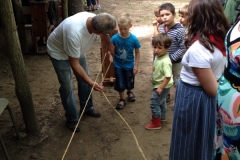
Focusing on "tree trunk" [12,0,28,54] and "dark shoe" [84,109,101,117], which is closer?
"dark shoe" [84,109,101,117]

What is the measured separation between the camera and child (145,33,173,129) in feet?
11.0

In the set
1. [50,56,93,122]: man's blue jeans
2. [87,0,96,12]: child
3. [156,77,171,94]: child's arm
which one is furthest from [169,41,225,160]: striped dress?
[87,0,96,12]: child

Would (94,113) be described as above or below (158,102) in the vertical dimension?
below

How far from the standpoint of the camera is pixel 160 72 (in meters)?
3.50

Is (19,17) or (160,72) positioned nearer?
(160,72)

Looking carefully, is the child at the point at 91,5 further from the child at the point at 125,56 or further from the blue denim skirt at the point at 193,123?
the blue denim skirt at the point at 193,123

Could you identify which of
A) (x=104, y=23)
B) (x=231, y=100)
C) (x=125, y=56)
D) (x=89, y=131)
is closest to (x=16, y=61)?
(x=104, y=23)

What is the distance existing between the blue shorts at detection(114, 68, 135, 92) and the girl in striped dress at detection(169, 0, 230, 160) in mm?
1798

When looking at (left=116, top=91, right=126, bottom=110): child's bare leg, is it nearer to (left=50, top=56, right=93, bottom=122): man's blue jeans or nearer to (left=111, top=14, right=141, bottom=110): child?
(left=111, top=14, right=141, bottom=110): child

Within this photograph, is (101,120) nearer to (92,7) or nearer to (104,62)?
(104,62)

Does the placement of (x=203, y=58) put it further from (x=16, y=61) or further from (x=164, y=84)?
(x=16, y=61)

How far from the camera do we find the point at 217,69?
2.23 metres

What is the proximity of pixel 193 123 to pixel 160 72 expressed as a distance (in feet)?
3.98

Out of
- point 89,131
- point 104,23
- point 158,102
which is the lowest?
point 89,131
